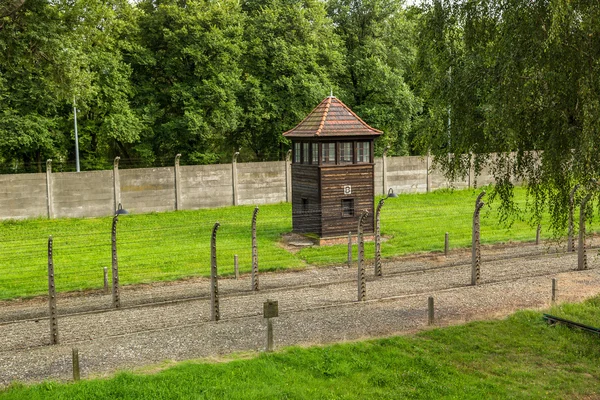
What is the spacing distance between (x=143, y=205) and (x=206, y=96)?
893cm

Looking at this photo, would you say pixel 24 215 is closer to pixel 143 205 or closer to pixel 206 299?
pixel 143 205

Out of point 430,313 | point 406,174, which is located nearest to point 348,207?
point 430,313

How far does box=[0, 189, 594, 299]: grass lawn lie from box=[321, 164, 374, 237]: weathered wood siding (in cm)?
105

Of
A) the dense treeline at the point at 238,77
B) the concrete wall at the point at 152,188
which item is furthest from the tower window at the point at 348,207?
the dense treeline at the point at 238,77

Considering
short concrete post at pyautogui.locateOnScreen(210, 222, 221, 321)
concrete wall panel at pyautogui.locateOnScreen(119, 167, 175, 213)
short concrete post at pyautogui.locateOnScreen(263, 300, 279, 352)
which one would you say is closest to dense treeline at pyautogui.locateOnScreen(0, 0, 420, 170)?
concrete wall panel at pyautogui.locateOnScreen(119, 167, 175, 213)

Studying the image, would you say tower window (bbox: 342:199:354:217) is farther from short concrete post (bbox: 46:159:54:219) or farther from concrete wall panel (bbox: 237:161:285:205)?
short concrete post (bbox: 46:159:54:219)

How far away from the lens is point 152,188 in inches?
1211

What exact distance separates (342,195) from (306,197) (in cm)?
148

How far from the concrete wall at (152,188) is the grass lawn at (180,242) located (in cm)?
61

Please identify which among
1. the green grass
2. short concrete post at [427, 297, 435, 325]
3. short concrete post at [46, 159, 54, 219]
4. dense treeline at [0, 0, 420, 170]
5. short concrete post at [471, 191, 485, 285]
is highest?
dense treeline at [0, 0, 420, 170]

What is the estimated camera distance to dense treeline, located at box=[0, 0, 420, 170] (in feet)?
115

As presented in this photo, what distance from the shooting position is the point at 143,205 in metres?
30.7

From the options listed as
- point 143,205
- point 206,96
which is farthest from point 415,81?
point 206,96

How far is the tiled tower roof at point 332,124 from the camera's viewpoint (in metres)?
24.6
